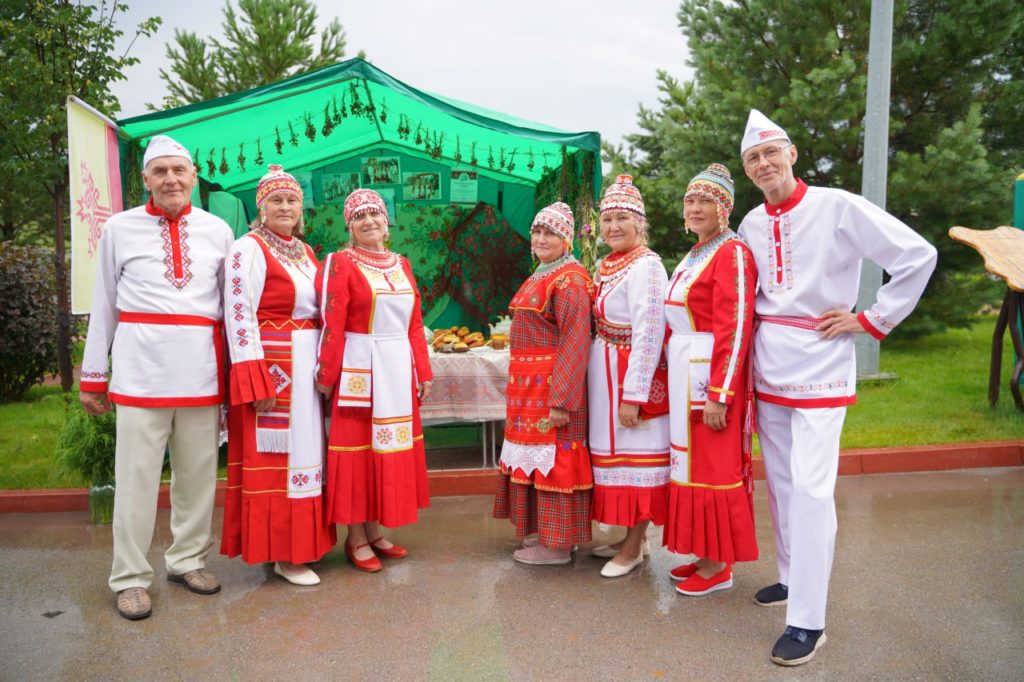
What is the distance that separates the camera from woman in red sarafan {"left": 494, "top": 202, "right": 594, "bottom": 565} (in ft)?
12.5

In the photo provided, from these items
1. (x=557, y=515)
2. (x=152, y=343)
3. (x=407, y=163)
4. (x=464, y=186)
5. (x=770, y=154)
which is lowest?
(x=557, y=515)

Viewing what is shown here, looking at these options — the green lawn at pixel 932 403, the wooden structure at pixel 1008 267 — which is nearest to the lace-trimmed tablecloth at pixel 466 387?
the green lawn at pixel 932 403

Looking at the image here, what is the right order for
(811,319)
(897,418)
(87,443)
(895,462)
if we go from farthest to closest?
(897,418) < (895,462) < (87,443) < (811,319)

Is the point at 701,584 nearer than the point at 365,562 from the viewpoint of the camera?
Yes

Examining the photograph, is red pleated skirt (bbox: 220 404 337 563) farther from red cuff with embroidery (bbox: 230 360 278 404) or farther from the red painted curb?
the red painted curb

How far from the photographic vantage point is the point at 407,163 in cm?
826

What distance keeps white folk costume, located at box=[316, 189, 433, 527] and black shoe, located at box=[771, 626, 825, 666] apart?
1.86m

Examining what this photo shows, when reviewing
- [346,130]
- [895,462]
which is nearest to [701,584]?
[895,462]

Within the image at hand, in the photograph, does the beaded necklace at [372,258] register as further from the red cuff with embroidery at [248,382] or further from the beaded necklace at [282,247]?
the red cuff with embroidery at [248,382]

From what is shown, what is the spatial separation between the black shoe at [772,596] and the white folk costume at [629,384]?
0.55 m

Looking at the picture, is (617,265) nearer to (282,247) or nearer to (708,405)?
(708,405)

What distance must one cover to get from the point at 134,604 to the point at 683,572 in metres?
2.54

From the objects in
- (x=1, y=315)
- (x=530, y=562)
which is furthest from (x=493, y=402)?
(x=1, y=315)

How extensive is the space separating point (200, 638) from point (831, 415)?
2726 mm
